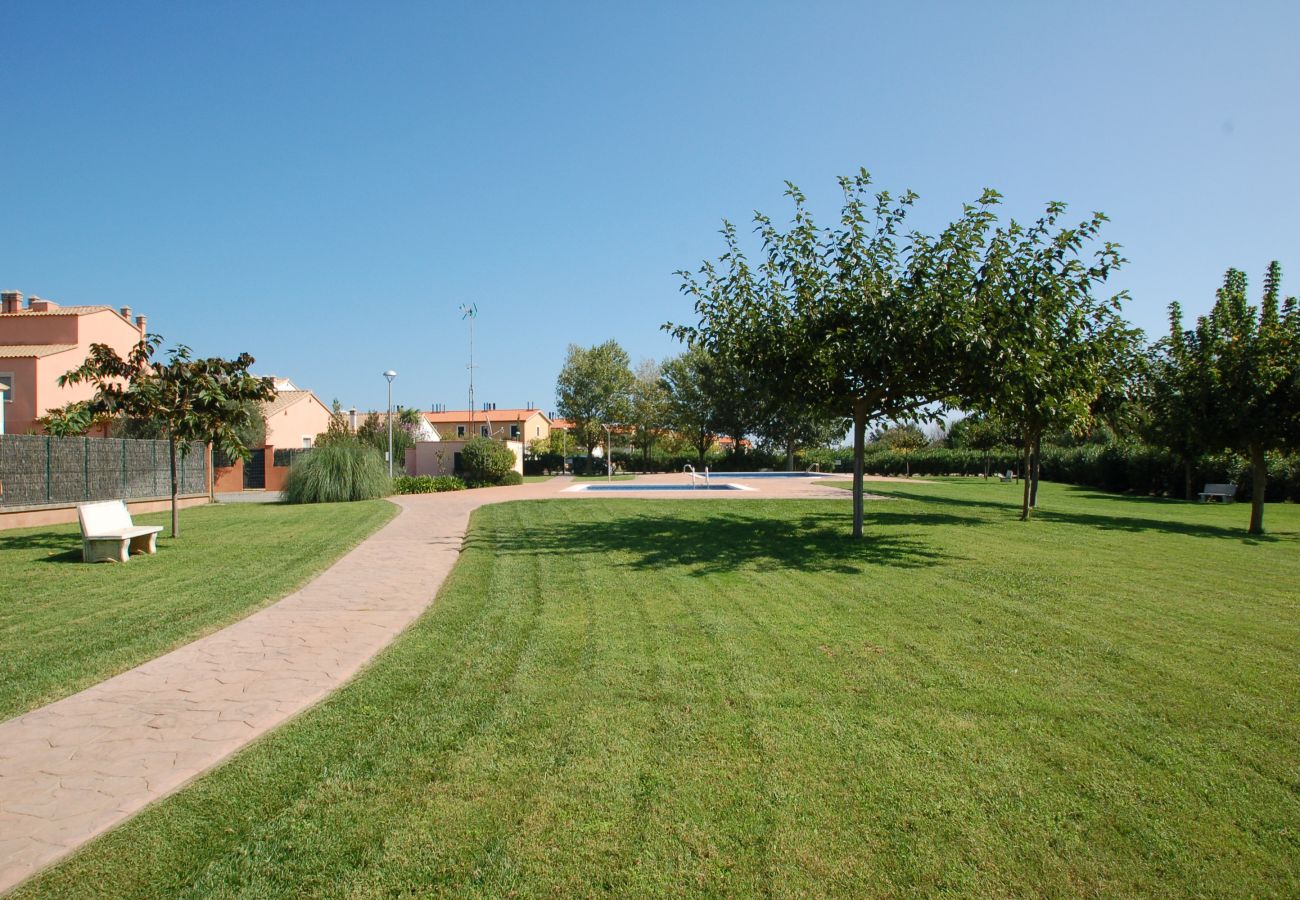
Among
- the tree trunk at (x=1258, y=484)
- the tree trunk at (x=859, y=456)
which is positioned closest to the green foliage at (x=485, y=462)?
the tree trunk at (x=859, y=456)

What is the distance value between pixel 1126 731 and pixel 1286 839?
3.41 ft

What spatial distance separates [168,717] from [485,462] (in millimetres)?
29158

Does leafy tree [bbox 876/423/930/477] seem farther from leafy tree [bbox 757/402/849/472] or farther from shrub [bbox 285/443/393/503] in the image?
shrub [bbox 285/443/393/503]

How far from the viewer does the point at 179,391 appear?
40.1ft

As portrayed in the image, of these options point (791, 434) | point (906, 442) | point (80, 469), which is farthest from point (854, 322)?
point (906, 442)

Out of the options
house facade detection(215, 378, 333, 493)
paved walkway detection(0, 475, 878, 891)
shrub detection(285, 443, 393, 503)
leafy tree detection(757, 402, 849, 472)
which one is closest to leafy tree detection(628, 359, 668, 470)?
leafy tree detection(757, 402, 849, 472)

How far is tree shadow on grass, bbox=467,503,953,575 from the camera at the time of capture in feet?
32.3

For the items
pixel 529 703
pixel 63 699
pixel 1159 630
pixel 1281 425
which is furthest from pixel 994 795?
pixel 1281 425

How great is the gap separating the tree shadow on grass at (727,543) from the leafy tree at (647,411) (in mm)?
42750

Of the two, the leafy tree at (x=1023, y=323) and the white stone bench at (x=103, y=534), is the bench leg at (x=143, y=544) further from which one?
the leafy tree at (x=1023, y=323)

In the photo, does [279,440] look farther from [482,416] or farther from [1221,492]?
[1221,492]

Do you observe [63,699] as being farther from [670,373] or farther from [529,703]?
[670,373]

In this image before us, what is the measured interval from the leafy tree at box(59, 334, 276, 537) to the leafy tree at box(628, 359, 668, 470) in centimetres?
4505

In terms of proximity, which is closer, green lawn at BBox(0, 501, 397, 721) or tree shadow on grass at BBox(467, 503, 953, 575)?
green lawn at BBox(0, 501, 397, 721)
